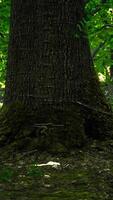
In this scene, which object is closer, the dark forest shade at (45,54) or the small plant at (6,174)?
the small plant at (6,174)

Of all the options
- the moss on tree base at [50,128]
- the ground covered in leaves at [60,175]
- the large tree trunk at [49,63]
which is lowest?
the ground covered in leaves at [60,175]

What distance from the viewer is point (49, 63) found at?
859cm

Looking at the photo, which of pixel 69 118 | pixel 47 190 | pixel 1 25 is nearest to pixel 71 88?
pixel 69 118

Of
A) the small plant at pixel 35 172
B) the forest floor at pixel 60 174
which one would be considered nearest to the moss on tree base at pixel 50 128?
the forest floor at pixel 60 174

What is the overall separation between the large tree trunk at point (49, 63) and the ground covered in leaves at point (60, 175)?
2.13 ft

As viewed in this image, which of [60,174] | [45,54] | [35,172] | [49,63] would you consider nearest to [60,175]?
[60,174]

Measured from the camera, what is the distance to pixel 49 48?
860 centimetres

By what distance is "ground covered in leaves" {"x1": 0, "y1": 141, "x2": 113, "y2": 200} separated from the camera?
6.12m

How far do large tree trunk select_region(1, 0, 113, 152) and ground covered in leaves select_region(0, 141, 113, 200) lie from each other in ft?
2.13

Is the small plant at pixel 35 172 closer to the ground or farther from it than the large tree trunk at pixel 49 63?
closer to the ground

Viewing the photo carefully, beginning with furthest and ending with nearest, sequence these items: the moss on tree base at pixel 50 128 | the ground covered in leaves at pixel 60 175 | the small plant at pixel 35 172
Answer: the moss on tree base at pixel 50 128
the small plant at pixel 35 172
the ground covered in leaves at pixel 60 175

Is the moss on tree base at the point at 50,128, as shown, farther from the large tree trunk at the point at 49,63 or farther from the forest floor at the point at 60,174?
the forest floor at the point at 60,174

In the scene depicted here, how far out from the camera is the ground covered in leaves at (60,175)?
6.12 m

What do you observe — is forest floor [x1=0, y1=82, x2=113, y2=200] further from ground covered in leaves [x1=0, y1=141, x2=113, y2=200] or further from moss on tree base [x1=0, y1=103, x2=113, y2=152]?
moss on tree base [x1=0, y1=103, x2=113, y2=152]
